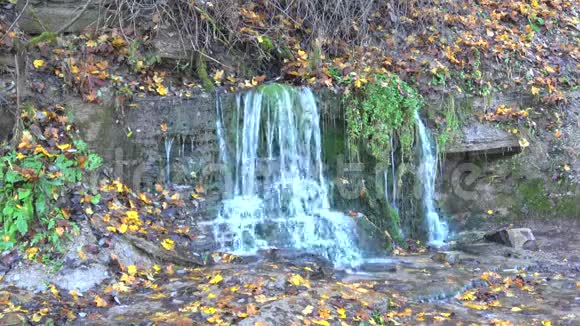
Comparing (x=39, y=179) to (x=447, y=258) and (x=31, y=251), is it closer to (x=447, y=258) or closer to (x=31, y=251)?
(x=31, y=251)

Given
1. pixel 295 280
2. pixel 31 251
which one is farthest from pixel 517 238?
pixel 31 251

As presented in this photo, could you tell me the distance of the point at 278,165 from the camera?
8.30m

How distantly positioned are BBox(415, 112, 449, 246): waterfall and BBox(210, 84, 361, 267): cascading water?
174 cm

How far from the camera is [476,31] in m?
10.9

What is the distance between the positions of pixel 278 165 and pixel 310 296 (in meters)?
3.46

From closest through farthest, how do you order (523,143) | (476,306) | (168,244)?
(476,306) < (168,244) < (523,143)

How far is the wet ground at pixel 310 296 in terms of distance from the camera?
473 centimetres

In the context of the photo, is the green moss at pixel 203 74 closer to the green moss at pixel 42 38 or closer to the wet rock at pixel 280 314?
the green moss at pixel 42 38

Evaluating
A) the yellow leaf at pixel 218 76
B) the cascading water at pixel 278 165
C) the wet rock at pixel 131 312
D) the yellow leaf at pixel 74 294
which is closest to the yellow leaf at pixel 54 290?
the yellow leaf at pixel 74 294

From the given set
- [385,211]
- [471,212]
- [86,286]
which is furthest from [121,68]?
[471,212]

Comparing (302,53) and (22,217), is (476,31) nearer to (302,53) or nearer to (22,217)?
(302,53)

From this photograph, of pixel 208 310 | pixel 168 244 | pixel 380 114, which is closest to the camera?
pixel 208 310

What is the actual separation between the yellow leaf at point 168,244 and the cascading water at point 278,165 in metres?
1.11

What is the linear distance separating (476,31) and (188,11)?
5.58 m
